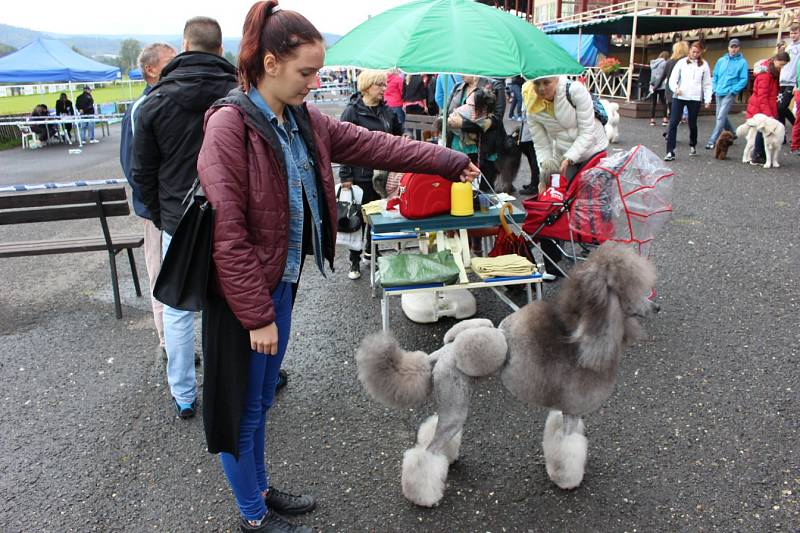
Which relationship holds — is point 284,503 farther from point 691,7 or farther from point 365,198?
point 691,7

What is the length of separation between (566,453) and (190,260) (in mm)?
1853

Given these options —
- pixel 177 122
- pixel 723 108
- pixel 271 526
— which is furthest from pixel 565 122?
pixel 723 108

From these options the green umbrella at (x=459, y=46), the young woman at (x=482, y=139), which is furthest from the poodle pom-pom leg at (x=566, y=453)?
the young woman at (x=482, y=139)

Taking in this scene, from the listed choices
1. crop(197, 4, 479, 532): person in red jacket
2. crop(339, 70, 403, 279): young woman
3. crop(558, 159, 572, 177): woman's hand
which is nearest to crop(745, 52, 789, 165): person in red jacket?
crop(558, 159, 572, 177): woman's hand

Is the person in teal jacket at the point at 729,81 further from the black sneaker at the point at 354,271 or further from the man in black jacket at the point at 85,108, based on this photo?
the man in black jacket at the point at 85,108

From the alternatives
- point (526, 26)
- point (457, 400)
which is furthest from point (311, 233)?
point (526, 26)

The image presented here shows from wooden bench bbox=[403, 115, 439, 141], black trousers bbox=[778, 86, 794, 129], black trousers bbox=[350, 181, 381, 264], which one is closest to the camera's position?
black trousers bbox=[350, 181, 381, 264]

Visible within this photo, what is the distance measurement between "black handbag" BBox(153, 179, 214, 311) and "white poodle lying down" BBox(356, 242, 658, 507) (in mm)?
848

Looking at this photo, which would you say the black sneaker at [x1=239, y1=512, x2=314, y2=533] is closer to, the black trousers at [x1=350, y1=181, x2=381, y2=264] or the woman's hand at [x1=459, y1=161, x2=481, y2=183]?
the woman's hand at [x1=459, y1=161, x2=481, y2=183]

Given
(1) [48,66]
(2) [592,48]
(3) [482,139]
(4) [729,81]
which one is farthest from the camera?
(2) [592,48]

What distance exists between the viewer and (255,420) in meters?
2.15

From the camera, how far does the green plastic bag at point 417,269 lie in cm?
363

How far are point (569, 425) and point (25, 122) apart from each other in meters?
18.0

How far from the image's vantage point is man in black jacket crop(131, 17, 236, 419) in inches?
110
